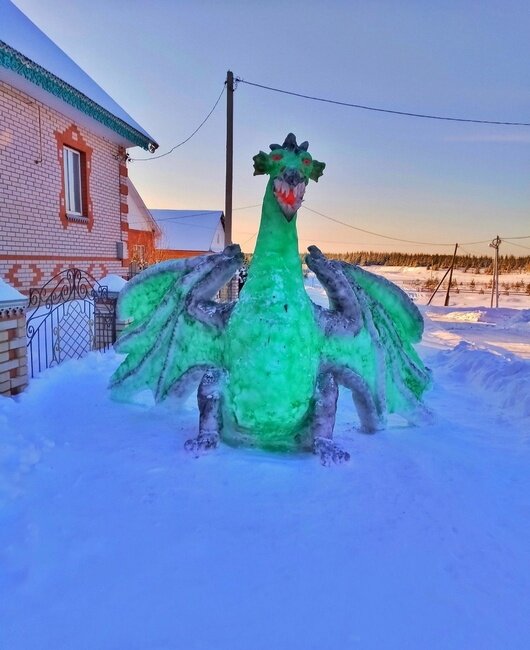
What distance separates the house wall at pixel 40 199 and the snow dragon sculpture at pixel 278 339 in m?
5.76

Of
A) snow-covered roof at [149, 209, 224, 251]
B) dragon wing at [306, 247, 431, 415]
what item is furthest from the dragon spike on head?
snow-covered roof at [149, 209, 224, 251]

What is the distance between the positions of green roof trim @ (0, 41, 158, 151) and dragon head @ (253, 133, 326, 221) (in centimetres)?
546

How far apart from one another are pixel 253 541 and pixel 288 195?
193 cm

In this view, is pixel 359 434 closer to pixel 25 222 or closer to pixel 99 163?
pixel 25 222

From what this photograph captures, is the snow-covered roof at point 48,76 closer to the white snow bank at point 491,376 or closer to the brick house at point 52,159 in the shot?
the brick house at point 52,159

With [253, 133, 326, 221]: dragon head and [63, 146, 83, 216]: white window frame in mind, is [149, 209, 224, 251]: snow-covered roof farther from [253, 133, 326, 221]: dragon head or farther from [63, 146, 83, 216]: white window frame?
[253, 133, 326, 221]: dragon head

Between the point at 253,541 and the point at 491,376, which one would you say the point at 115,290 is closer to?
the point at 253,541

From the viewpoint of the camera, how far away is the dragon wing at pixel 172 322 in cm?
326

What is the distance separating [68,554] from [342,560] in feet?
3.84

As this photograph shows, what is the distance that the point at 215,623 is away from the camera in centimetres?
164

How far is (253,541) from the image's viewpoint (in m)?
2.11

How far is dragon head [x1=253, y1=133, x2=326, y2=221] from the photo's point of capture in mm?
2817

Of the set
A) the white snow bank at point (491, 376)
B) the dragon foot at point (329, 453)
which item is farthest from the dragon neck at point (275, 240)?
the white snow bank at point (491, 376)

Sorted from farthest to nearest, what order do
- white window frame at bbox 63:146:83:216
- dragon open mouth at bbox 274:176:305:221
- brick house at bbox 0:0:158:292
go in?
1. white window frame at bbox 63:146:83:216
2. brick house at bbox 0:0:158:292
3. dragon open mouth at bbox 274:176:305:221
